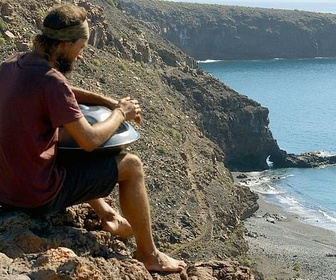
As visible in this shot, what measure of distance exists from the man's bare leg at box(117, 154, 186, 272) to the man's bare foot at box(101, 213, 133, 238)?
464 mm

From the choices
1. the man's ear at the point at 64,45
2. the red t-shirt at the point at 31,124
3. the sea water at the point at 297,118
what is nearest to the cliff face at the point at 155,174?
the red t-shirt at the point at 31,124

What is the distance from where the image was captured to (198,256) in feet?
82.7

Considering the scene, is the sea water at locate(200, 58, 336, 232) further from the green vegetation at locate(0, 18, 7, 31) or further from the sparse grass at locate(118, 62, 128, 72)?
the green vegetation at locate(0, 18, 7, 31)

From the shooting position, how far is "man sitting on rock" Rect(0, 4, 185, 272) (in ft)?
20.5

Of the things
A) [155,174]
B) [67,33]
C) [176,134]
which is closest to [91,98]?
[67,33]

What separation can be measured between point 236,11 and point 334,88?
4405 centimetres

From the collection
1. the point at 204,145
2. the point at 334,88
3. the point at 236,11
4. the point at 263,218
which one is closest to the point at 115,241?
the point at 204,145

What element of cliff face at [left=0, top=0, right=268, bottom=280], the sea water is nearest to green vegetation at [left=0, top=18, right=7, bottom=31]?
cliff face at [left=0, top=0, right=268, bottom=280]

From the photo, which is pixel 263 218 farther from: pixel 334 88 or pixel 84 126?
pixel 334 88

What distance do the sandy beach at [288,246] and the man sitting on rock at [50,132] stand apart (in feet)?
87.0

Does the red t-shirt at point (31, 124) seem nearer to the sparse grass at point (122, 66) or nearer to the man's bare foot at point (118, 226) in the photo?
the man's bare foot at point (118, 226)

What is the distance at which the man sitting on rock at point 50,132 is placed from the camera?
20.5 ft

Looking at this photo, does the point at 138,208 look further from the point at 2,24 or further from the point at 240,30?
the point at 240,30

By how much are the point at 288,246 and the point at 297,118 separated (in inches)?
2227
